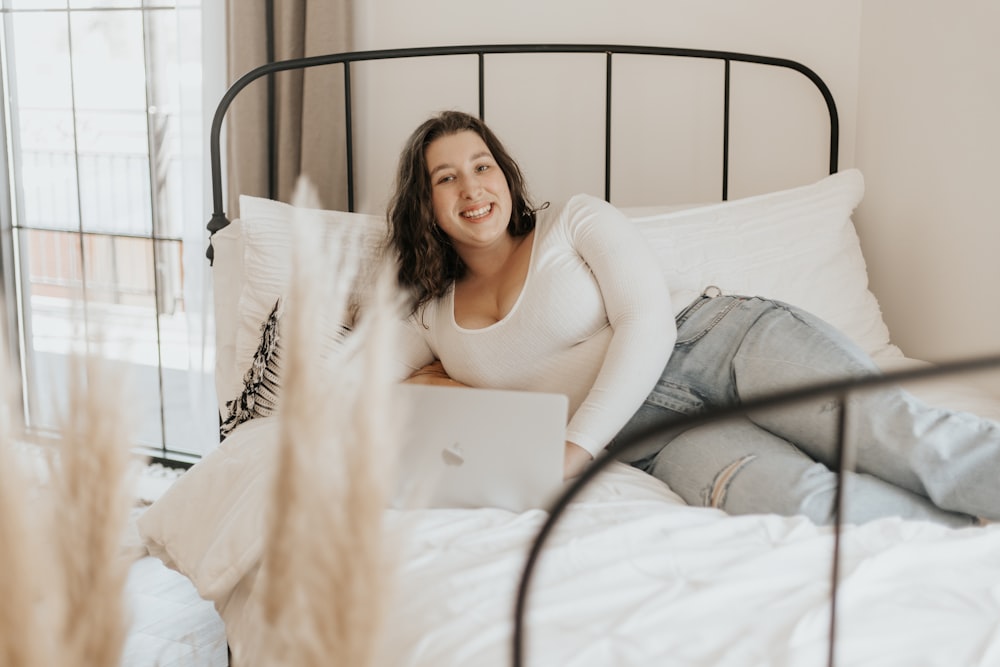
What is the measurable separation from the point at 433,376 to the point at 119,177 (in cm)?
172

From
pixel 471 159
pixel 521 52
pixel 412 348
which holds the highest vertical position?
pixel 521 52

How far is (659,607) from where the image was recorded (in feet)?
3.39

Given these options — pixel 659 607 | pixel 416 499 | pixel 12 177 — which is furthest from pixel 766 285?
pixel 12 177

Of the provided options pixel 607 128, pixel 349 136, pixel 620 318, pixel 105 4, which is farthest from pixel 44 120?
pixel 620 318

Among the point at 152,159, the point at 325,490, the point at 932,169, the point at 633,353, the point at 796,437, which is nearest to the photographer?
the point at 325,490

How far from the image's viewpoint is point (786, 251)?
2121 mm

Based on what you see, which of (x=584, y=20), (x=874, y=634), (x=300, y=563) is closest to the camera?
(x=300, y=563)

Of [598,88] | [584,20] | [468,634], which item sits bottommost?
[468,634]

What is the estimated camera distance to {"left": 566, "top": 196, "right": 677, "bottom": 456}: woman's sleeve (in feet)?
5.48

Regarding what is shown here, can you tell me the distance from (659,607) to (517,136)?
1772 mm

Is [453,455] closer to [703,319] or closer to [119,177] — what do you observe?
[703,319]

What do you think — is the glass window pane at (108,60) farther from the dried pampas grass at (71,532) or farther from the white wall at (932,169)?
the dried pampas grass at (71,532)

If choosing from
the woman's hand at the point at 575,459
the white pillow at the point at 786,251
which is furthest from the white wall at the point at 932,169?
the woman's hand at the point at 575,459

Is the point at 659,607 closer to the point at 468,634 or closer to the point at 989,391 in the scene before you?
the point at 468,634
